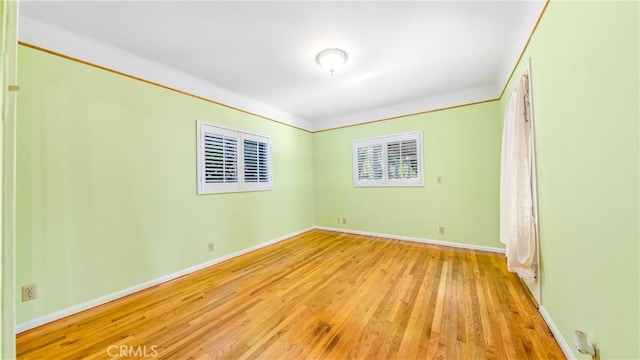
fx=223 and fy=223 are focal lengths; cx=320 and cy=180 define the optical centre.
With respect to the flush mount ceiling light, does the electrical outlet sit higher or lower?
lower

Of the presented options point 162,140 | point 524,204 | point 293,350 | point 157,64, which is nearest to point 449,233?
point 524,204

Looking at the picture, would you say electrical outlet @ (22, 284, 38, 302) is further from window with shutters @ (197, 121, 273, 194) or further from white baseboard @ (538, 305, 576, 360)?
white baseboard @ (538, 305, 576, 360)

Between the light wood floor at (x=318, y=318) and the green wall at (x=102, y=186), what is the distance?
33 cm

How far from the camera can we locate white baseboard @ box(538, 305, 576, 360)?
1329mm

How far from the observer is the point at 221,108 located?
10.5 ft

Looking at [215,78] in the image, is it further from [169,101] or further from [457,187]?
[457,187]

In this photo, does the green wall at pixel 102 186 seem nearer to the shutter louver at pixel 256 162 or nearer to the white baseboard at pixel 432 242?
the shutter louver at pixel 256 162

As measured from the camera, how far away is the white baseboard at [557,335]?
4.36 feet

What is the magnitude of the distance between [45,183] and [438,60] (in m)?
3.95
